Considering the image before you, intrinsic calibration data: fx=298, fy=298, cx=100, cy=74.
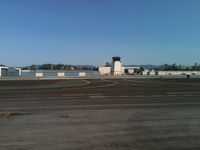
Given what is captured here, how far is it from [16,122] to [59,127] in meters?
2.19

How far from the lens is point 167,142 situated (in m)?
8.84

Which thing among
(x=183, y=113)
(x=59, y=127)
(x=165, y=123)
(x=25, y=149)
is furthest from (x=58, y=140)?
(x=183, y=113)

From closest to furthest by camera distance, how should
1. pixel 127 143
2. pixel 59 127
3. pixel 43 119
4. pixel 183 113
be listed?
pixel 127 143 → pixel 59 127 → pixel 43 119 → pixel 183 113

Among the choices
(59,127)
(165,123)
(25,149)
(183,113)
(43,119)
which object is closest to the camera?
(25,149)

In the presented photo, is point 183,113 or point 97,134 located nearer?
point 97,134

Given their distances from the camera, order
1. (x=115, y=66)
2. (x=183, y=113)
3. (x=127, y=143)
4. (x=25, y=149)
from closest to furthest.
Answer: (x=25, y=149) < (x=127, y=143) < (x=183, y=113) < (x=115, y=66)

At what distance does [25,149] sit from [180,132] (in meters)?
5.20

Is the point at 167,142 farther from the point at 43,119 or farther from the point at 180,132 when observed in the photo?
the point at 43,119

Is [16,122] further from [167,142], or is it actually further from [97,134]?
[167,142]

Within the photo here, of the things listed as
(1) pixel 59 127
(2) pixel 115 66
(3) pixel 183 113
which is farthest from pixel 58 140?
(2) pixel 115 66

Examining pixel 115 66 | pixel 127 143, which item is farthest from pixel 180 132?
pixel 115 66

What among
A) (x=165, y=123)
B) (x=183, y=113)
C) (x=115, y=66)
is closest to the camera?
(x=165, y=123)

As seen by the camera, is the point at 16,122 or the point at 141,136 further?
the point at 16,122

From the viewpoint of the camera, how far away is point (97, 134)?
32.4ft
